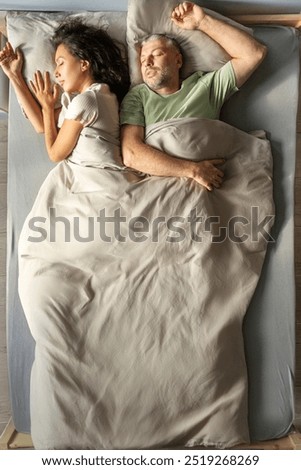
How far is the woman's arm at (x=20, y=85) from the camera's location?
1.47 meters

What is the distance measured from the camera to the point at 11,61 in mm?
1479

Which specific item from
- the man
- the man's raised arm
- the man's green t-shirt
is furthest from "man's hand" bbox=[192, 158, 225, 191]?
the man's raised arm

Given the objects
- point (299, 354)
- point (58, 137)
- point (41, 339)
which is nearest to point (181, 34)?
point (58, 137)

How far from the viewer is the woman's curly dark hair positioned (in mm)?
1454

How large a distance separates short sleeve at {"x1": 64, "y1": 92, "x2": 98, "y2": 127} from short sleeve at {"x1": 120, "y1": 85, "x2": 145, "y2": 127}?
86mm

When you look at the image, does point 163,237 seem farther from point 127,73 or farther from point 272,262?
point 127,73

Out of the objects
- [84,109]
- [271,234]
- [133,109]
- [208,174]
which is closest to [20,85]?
[84,109]

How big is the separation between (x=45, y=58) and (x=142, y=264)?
0.62 m

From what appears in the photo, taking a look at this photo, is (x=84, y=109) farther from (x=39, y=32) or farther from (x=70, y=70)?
(x=39, y=32)

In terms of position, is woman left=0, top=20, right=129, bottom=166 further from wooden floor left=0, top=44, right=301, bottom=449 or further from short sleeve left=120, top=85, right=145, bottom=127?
wooden floor left=0, top=44, right=301, bottom=449

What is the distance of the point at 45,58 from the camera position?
1.48 metres

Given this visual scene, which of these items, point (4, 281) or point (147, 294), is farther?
point (4, 281)

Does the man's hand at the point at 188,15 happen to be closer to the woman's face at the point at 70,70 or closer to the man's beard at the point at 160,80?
the man's beard at the point at 160,80

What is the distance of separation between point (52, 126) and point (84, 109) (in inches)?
4.3
